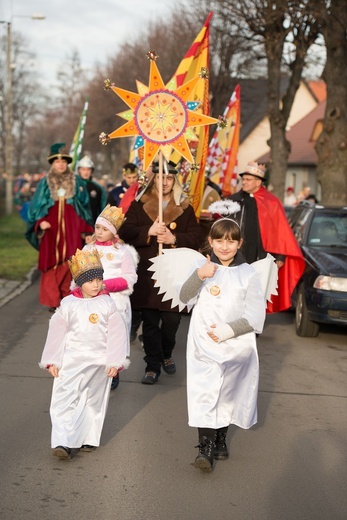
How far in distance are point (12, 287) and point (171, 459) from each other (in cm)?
947

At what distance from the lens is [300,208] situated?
13383mm

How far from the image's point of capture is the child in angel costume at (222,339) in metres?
5.52

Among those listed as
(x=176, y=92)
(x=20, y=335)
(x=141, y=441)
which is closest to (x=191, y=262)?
(x=141, y=441)

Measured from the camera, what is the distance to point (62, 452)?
18.3 ft

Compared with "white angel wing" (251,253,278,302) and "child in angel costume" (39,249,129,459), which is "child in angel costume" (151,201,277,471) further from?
"child in angel costume" (39,249,129,459)

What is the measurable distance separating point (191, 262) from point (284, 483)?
1451 millimetres

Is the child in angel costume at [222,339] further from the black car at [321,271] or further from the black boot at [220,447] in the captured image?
the black car at [321,271]

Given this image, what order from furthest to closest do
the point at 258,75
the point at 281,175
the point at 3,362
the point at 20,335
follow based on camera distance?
1. the point at 258,75
2. the point at 281,175
3. the point at 20,335
4. the point at 3,362

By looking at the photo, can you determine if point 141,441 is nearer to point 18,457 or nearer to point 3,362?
point 18,457

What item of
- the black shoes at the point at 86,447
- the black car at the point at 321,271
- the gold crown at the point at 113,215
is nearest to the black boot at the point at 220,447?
the black shoes at the point at 86,447

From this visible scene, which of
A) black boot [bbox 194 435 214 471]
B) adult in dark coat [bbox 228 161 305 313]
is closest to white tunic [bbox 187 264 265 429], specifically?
black boot [bbox 194 435 214 471]

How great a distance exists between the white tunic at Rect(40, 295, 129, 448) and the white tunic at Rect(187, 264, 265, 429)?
476 mm

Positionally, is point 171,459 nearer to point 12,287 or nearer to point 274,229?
point 274,229

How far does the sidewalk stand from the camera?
44.6 feet
